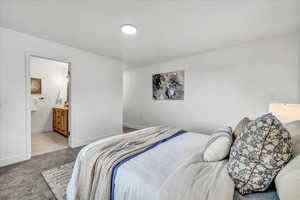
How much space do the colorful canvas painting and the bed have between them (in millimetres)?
2578

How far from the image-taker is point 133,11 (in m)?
1.85

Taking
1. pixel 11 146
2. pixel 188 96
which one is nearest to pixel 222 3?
pixel 188 96

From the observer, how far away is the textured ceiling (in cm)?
173

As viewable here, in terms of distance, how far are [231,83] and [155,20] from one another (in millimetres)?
2147

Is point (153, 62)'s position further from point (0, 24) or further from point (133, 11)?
point (0, 24)

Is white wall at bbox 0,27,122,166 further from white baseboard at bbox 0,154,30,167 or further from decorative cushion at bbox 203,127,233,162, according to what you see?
decorative cushion at bbox 203,127,233,162

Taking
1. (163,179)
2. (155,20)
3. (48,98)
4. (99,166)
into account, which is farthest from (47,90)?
(163,179)

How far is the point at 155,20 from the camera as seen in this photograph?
2.06m

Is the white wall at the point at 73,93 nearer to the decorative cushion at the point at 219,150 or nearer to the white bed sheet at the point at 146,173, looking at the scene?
the white bed sheet at the point at 146,173

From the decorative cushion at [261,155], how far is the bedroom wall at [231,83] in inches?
89.6

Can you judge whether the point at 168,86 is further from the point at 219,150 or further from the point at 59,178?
the point at 59,178

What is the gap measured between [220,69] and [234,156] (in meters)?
2.68

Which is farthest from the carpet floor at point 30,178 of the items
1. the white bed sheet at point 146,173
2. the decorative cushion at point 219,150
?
the decorative cushion at point 219,150

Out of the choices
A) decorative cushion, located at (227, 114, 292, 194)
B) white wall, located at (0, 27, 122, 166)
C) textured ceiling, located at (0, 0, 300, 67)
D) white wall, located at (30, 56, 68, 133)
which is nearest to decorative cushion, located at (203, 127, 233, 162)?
decorative cushion, located at (227, 114, 292, 194)
